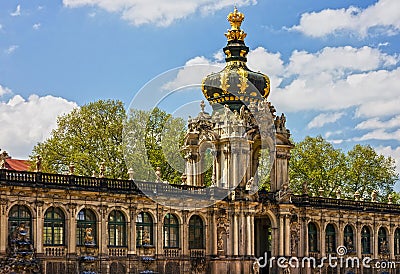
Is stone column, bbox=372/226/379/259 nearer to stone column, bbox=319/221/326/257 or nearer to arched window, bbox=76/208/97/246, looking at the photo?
stone column, bbox=319/221/326/257

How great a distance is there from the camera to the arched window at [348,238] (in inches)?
2660

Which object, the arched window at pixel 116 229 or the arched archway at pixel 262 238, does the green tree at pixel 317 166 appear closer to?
the arched archway at pixel 262 238

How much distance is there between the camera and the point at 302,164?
80938 mm

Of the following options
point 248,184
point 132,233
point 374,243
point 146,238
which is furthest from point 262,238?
point 132,233

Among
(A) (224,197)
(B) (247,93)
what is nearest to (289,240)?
(A) (224,197)

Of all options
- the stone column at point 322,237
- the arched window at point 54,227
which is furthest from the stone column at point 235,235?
the arched window at point 54,227

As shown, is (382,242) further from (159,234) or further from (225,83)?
(159,234)

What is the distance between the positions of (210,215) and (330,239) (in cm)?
1403

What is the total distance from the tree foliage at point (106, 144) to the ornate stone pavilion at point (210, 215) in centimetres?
893

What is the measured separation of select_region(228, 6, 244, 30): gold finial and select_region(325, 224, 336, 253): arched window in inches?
670

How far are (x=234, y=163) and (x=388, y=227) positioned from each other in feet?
68.9

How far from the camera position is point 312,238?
Answer: 6481cm

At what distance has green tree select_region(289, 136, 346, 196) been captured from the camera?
80688 millimetres

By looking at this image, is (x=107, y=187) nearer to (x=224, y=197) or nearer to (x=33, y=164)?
(x=224, y=197)
